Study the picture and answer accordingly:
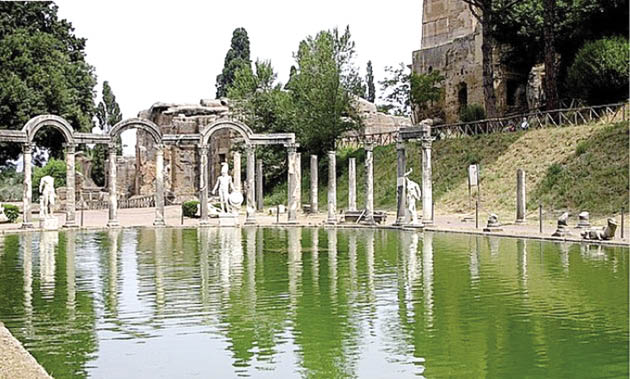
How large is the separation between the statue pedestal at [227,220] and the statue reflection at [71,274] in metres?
7.06

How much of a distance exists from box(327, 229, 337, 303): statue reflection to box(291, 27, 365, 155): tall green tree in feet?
64.3

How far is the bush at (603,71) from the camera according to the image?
1522 inches

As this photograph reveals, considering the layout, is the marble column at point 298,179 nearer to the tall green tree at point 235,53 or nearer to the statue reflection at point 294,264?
the statue reflection at point 294,264

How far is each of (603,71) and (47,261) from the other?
29.1 meters

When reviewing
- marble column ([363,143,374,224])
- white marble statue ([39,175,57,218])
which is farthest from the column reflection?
white marble statue ([39,175,57,218])

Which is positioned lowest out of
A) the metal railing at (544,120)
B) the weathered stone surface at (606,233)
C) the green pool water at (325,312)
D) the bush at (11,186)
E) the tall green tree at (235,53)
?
the green pool water at (325,312)

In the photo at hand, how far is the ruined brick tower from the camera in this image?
4922 centimetres

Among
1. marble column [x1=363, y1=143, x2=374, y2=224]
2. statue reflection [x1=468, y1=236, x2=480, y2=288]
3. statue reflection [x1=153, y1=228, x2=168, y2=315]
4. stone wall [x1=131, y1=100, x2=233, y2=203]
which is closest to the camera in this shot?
statue reflection [x1=153, y1=228, x2=168, y2=315]

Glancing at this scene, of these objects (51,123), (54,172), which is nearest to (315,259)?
(51,123)

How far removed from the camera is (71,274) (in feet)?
55.4

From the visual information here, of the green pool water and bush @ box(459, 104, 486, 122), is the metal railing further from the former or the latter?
the green pool water

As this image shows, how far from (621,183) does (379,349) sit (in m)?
24.2

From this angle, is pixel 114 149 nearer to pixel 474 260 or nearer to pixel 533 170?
pixel 533 170

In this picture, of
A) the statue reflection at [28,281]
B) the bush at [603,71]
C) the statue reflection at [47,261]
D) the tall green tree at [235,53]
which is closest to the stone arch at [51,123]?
the statue reflection at [47,261]
